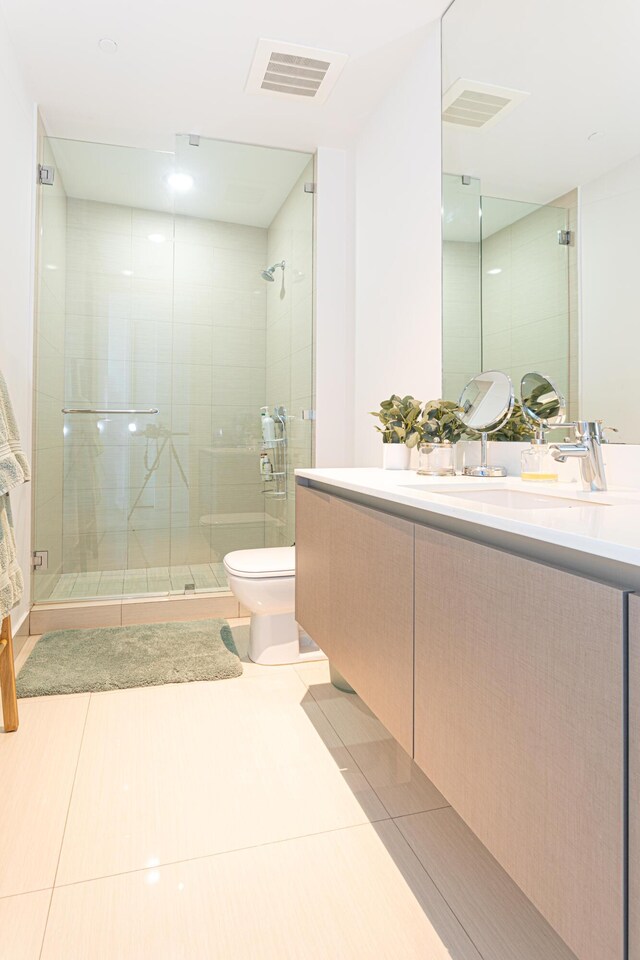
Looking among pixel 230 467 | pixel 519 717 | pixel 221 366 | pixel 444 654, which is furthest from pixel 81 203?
pixel 519 717

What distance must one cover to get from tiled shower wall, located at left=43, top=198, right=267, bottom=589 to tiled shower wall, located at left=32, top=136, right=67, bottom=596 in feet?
0.14

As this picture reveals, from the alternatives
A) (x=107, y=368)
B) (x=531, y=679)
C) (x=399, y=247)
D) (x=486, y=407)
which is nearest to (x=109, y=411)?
(x=107, y=368)

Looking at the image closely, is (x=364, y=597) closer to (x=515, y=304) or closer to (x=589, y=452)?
(x=589, y=452)

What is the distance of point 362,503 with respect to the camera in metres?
1.49

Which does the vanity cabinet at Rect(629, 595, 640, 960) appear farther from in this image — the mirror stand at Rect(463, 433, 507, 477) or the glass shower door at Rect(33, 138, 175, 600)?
the glass shower door at Rect(33, 138, 175, 600)

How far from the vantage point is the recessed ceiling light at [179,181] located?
2943 millimetres

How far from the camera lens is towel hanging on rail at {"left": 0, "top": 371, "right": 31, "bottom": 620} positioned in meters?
1.69

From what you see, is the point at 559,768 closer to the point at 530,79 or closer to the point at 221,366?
the point at 530,79

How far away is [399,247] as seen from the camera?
2.46 meters

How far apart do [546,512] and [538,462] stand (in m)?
0.67

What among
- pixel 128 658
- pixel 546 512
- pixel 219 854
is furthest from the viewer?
pixel 128 658

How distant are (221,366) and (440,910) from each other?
2545 millimetres

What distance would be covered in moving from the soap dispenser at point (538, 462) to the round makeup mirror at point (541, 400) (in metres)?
0.04

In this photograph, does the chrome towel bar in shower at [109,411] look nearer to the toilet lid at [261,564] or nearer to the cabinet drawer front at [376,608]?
the toilet lid at [261,564]
